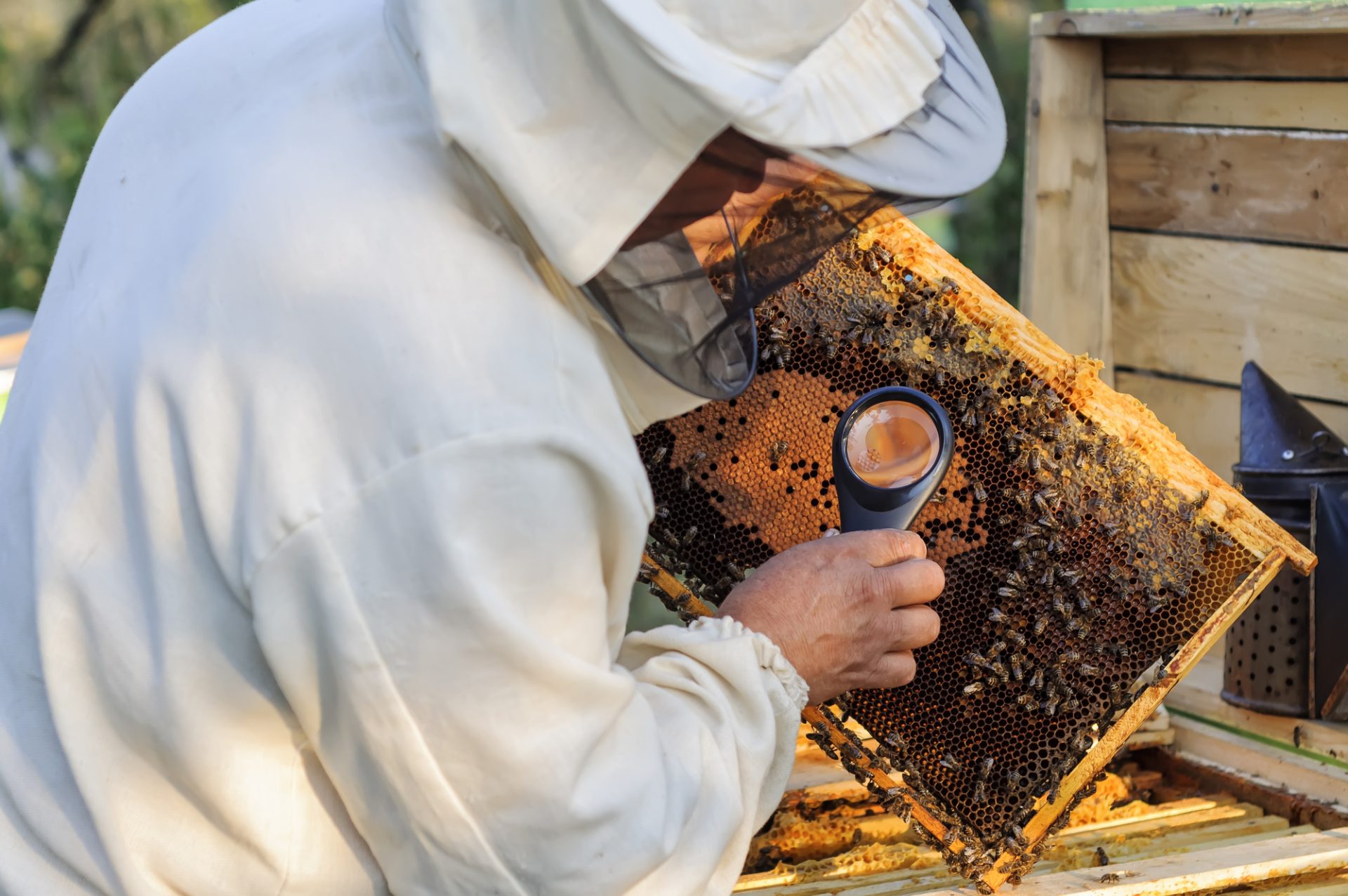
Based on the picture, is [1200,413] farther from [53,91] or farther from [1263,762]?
[53,91]

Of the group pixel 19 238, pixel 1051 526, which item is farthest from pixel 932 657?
pixel 19 238

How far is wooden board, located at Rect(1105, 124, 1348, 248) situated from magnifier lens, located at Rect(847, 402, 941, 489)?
72.7 inches

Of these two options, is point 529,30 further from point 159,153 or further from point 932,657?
point 932,657

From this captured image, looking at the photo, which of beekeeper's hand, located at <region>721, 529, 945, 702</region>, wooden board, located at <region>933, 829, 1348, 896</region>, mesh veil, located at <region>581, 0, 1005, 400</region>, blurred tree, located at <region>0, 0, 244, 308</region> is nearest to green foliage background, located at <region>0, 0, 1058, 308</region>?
blurred tree, located at <region>0, 0, 244, 308</region>

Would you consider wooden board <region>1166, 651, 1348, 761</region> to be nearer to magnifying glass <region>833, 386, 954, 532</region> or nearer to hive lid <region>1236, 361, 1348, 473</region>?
hive lid <region>1236, 361, 1348, 473</region>

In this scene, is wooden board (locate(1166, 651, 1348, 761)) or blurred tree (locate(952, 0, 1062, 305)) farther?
blurred tree (locate(952, 0, 1062, 305))

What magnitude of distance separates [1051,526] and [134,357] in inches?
69.7

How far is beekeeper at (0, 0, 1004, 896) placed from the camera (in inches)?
55.9

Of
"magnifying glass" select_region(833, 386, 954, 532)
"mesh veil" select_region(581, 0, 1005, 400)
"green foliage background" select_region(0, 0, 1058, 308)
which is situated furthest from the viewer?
"green foliage background" select_region(0, 0, 1058, 308)

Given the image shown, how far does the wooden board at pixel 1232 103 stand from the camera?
11.2ft

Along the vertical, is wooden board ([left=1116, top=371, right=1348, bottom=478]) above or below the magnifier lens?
below

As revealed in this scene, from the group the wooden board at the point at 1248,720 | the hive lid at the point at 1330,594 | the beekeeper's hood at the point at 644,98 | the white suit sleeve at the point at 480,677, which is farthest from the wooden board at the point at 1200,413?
the white suit sleeve at the point at 480,677

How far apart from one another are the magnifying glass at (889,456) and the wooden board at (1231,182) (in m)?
1.83

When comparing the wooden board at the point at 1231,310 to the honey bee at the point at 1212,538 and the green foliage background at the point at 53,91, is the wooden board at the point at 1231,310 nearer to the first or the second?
the honey bee at the point at 1212,538
